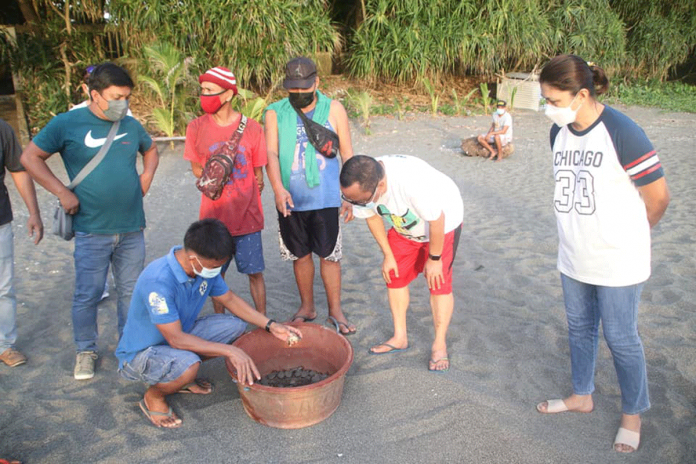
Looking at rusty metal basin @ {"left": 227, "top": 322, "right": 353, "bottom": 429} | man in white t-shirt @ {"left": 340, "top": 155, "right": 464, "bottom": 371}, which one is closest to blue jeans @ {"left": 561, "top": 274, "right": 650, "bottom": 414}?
man in white t-shirt @ {"left": 340, "top": 155, "right": 464, "bottom": 371}

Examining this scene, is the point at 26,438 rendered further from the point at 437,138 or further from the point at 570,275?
the point at 437,138

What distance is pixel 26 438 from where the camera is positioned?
9.29ft

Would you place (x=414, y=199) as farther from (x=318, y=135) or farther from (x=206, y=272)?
(x=206, y=272)

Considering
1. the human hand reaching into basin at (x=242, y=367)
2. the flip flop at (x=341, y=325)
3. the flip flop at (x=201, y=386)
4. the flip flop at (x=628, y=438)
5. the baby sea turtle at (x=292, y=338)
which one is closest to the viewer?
the flip flop at (x=628, y=438)

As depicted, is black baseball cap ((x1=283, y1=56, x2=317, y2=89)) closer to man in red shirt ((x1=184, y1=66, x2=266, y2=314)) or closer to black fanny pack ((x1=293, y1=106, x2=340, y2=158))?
black fanny pack ((x1=293, y1=106, x2=340, y2=158))

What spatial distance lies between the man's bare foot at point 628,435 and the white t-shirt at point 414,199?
132 cm

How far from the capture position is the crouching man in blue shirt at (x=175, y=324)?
268cm

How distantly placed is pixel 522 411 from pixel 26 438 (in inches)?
103

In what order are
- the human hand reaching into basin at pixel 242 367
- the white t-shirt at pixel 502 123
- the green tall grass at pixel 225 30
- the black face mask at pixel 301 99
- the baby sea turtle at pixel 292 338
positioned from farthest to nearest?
the green tall grass at pixel 225 30 < the white t-shirt at pixel 502 123 < the black face mask at pixel 301 99 < the baby sea turtle at pixel 292 338 < the human hand reaching into basin at pixel 242 367

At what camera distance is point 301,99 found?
11.5ft

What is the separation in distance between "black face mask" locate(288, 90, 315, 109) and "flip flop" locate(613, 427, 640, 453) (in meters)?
2.56

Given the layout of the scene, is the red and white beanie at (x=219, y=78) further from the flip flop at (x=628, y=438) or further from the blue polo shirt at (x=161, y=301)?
the flip flop at (x=628, y=438)

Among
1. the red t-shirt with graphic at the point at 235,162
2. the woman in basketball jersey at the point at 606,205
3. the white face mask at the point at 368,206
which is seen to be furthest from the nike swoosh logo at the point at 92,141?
the woman in basketball jersey at the point at 606,205

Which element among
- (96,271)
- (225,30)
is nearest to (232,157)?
(96,271)
